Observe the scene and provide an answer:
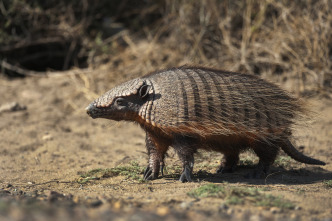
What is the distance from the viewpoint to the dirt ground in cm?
331

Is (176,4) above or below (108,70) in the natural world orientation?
above

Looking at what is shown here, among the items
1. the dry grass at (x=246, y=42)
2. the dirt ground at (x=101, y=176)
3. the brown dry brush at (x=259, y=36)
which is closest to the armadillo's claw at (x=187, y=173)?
the dirt ground at (x=101, y=176)

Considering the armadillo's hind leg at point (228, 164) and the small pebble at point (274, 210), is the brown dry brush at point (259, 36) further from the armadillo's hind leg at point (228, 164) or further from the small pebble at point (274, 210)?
the small pebble at point (274, 210)

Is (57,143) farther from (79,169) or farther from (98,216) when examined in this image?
(98,216)

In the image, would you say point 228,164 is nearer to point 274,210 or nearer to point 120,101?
point 120,101

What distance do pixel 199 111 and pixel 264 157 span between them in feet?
4.31

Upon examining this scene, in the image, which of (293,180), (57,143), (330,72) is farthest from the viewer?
(330,72)

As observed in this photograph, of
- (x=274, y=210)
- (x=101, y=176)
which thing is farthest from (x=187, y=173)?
(x=274, y=210)

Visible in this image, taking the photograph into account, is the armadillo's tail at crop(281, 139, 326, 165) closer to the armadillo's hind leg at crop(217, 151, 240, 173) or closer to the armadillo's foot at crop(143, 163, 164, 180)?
the armadillo's hind leg at crop(217, 151, 240, 173)

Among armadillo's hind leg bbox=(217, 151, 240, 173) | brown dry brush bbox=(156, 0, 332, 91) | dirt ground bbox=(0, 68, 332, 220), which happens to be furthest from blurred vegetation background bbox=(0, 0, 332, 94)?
armadillo's hind leg bbox=(217, 151, 240, 173)

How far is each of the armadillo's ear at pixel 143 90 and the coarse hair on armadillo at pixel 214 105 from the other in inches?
1.6

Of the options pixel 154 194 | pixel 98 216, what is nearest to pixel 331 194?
pixel 154 194

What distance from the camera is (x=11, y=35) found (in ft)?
36.0

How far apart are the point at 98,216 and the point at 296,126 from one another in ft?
12.1
